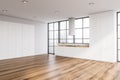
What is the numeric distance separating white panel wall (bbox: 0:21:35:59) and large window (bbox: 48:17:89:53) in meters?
2.10

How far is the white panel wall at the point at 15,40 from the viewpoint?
6.19 meters

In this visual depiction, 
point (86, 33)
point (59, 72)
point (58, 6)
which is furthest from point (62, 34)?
point (59, 72)

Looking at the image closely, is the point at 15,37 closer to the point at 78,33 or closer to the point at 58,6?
the point at 58,6

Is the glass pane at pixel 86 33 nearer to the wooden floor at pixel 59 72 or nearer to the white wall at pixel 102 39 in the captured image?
the white wall at pixel 102 39

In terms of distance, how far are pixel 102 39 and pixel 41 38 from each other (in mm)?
5058

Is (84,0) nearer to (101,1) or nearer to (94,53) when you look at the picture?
(101,1)

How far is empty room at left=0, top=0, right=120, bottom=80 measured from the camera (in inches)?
180

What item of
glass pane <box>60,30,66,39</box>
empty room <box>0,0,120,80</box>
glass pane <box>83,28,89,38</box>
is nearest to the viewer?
empty room <box>0,0,120,80</box>

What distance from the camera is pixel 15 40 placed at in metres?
6.74

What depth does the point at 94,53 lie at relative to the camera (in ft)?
19.8

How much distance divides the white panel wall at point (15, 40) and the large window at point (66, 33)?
210 centimetres

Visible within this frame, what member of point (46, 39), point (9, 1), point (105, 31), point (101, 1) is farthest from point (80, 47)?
point (9, 1)

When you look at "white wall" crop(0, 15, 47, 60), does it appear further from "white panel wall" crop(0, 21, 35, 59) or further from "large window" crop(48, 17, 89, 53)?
"large window" crop(48, 17, 89, 53)

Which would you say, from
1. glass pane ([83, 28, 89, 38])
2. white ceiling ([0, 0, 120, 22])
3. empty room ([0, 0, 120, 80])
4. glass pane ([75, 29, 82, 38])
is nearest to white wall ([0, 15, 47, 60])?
empty room ([0, 0, 120, 80])
